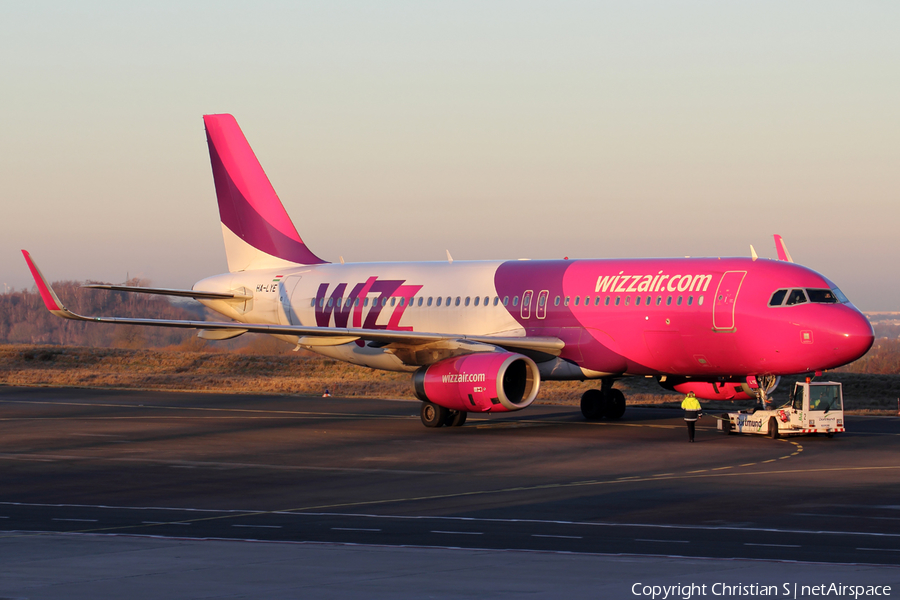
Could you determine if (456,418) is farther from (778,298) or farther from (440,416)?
(778,298)

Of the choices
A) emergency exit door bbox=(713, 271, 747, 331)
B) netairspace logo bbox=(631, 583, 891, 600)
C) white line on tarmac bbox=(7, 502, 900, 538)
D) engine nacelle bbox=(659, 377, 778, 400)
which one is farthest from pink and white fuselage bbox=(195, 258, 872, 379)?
netairspace logo bbox=(631, 583, 891, 600)

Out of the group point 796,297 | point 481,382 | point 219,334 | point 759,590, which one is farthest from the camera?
point 219,334

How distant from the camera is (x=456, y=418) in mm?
34062

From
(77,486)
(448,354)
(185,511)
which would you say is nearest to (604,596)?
(185,511)

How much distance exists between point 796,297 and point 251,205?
22.3 metres

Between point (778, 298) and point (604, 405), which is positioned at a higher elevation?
point (778, 298)

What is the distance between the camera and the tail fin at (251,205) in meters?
44.3

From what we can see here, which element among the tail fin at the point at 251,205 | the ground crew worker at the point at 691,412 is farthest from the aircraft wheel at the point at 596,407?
the tail fin at the point at 251,205

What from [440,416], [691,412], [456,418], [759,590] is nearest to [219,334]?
[440,416]

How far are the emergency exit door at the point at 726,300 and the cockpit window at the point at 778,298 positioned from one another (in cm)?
95

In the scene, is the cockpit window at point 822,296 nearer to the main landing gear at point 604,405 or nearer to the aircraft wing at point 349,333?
the aircraft wing at point 349,333

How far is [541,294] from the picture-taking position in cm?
3472

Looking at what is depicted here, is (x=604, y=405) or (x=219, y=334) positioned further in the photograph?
(x=604, y=405)

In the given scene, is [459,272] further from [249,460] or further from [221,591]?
[221,591]
